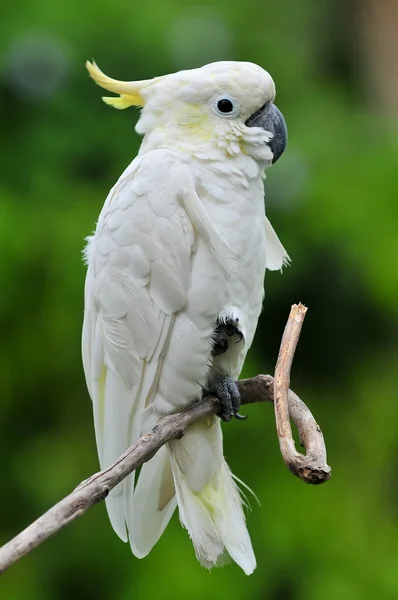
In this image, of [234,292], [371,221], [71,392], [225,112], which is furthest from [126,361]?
[371,221]

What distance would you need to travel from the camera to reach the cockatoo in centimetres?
199

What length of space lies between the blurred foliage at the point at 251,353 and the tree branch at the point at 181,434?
1.27 m

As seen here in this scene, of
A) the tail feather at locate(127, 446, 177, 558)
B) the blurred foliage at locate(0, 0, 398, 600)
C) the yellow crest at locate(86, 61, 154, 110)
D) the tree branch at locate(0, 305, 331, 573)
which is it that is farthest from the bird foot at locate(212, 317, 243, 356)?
the blurred foliage at locate(0, 0, 398, 600)

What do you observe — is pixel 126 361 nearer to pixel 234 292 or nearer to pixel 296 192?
pixel 234 292

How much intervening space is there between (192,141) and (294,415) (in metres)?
0.67

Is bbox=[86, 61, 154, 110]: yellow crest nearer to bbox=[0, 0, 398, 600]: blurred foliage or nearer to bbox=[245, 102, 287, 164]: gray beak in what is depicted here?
bbox=[245, 102, 287, 164]: gray beak

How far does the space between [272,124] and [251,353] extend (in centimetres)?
151

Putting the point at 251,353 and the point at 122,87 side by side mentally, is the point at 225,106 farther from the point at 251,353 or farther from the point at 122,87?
the point at 251,353

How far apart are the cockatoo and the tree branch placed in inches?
2.7

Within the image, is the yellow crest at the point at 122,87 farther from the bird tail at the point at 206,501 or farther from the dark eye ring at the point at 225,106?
the bird tail at the point at 206,501

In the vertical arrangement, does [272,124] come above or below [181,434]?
above

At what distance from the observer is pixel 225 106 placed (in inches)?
80.4

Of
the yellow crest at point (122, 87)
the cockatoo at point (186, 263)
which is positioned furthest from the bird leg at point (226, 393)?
the yellow crest at point (122, 87)

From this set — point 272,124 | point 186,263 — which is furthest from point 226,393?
point 272,124
